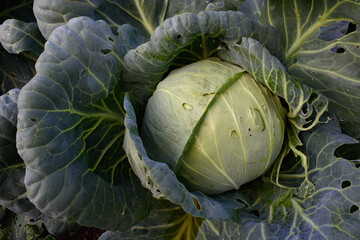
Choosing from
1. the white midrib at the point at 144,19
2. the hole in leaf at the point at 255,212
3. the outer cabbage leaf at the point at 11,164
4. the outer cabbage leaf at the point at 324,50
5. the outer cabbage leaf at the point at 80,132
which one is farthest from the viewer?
the white midrib at the point at 144,19

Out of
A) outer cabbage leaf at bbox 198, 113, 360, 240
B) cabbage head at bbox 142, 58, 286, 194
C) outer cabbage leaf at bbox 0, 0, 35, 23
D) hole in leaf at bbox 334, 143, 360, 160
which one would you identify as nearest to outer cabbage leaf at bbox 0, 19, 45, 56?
outer cabbage leaf at bbox 0, 0, 35, 23

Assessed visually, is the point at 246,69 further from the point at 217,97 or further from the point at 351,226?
the point at 351,226

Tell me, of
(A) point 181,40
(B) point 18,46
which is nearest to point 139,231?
(A) point 181,40

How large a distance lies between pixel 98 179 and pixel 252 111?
2.63 ft

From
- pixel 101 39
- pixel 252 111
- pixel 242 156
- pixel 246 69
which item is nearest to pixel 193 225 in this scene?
pixel 242 156

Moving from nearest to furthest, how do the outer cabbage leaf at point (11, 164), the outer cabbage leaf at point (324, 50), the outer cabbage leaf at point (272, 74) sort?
the outer cabbage leaf at point (272, 74), the outer cabbage leaf at point (11, 164), the outer cabbage leaf at point (324, 50)

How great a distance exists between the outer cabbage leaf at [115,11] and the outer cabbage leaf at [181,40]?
1.25ft

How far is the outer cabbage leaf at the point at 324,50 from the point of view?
1.76 meters

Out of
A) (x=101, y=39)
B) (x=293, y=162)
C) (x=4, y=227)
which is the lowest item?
(x=4, y=227)

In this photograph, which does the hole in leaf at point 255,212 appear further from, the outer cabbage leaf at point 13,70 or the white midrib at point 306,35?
the outer cabbage leaf at point 13,70

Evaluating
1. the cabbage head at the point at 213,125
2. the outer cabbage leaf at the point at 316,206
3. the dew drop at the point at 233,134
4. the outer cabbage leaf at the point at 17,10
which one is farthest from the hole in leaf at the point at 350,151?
the outer cabbage leaf at the point at 17,10

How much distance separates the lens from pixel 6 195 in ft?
5.83

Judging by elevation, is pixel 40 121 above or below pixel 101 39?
below

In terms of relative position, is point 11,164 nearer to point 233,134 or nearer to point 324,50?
point 233,134
